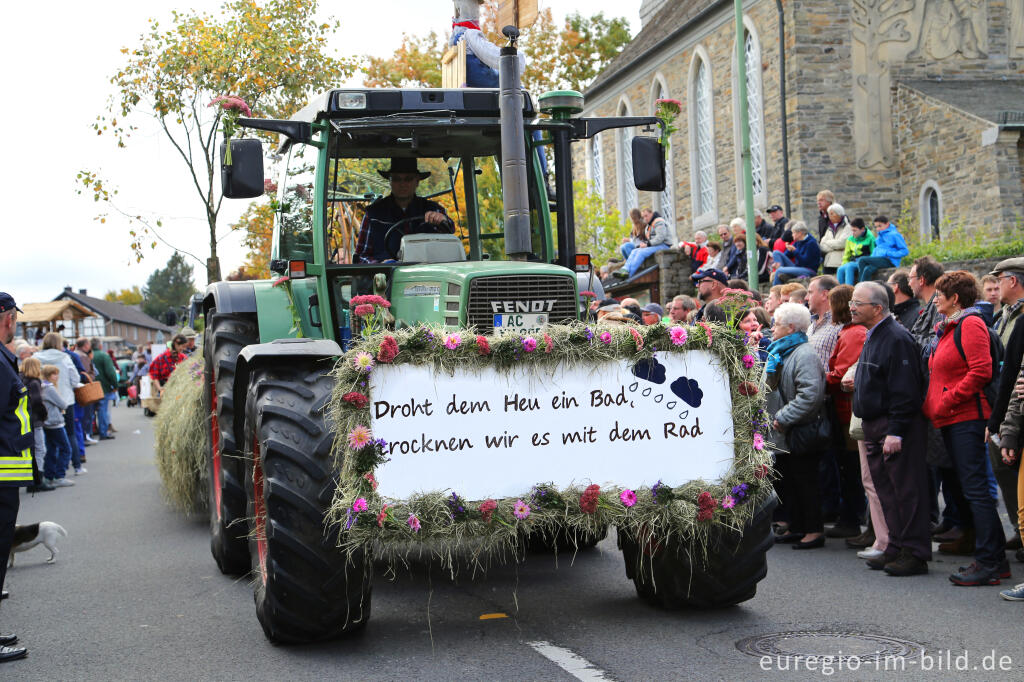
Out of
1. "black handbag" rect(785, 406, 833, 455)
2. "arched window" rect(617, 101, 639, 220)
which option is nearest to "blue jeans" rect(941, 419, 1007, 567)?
"black handbag" rect(785, 406, 833, 455)

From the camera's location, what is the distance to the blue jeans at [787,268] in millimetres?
16906

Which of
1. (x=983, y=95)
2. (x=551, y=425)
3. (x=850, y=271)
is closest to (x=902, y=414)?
(x=551, y=425)

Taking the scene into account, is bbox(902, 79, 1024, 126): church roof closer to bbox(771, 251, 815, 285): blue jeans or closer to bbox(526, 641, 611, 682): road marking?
bbox(771, 251, 815, 285): blue jeans

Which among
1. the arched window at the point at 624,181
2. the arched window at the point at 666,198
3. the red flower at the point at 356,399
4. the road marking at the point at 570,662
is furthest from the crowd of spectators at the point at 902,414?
the arched window at the point at 624,181

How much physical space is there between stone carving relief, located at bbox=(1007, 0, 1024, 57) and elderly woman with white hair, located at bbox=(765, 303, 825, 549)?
22.2 meters

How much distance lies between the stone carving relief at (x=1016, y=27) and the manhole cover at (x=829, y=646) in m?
25.7

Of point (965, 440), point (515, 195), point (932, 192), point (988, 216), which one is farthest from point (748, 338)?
point (932, 192)

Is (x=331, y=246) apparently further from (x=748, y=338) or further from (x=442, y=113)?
(x=748, y=338)

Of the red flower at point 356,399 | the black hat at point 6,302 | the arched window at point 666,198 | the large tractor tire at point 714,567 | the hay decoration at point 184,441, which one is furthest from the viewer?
the arched window at point 666,198

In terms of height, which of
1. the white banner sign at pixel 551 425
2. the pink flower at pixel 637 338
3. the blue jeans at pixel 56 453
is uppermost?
the pink flower at pixel 637 338

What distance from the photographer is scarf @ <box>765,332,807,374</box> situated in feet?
29.3

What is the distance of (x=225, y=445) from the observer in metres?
7.51

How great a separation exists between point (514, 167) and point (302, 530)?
274 cm

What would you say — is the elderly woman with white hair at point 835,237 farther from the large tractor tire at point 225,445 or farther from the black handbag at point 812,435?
the large tractor tire at point 225,445
